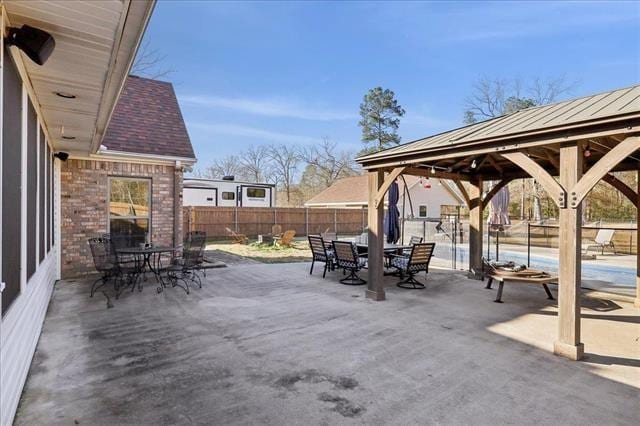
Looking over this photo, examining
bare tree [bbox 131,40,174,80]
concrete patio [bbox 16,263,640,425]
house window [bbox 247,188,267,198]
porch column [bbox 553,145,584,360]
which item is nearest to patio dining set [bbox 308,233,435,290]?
concrete patio [bbox 16,263,640,425]

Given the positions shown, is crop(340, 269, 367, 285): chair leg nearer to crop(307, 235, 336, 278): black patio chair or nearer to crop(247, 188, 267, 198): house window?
crop(307, 235, 336, 278): black patio chair

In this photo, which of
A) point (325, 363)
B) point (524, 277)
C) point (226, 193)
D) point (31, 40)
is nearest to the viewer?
point (31, 40)

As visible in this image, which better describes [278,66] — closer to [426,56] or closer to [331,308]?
[426,56]

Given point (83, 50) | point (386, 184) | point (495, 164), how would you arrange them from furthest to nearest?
point (495, 164) → point (386, 184) → point (83, 50)

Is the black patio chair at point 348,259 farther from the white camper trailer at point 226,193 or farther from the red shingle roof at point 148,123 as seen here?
the white camper trailer at point 226,193

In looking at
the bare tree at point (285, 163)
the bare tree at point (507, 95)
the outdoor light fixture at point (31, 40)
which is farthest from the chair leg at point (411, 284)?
the bare tree at point (285, 163)

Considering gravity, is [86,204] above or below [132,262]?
above

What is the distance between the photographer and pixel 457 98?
2850 cm

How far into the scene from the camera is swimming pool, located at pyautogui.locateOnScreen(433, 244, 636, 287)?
25.8ft

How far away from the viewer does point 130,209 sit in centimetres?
841

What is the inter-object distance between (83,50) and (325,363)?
3480 millimetres

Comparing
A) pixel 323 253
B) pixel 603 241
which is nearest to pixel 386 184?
pixel 323 253

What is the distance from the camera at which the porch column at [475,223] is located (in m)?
8.35

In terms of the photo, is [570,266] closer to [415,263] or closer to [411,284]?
[415,263]
